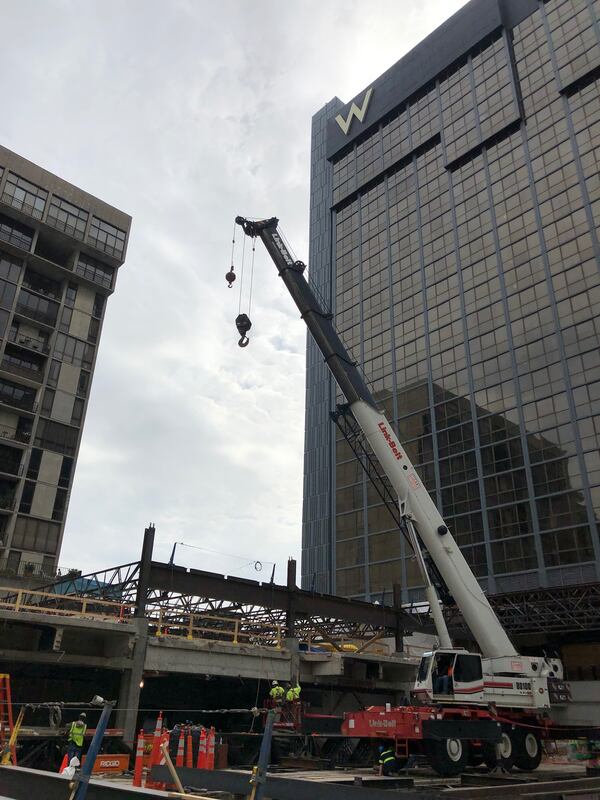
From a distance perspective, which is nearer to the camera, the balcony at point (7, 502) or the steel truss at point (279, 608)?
the steel truss at point (279, 608)

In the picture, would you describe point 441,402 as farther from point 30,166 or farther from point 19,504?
point 30,166

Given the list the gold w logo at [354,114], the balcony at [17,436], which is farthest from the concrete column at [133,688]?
the gold w logo at [354,114]

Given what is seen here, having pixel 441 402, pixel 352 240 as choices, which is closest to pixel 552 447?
pixel 441 402

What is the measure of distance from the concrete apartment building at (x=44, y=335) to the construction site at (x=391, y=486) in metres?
0.26

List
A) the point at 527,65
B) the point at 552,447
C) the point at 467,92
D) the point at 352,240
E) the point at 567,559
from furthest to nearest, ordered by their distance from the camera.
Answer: the point at 352,240, the point at 467,92, the point at 527,65, the point at 552,447, the point at 567,559

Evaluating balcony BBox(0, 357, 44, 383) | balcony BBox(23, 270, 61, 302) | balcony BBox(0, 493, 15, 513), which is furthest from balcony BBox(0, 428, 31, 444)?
balcony BBox(23, 270, 61, 302)

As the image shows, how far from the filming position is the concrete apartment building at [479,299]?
57.8 meters

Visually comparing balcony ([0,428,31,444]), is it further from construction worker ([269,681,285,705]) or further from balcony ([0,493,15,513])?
construction worker ([269,681,285,705])

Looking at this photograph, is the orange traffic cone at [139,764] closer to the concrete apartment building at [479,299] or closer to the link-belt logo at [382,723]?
the link-belt logo at [382,723]

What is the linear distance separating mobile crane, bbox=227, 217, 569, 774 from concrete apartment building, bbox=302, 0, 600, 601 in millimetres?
33870

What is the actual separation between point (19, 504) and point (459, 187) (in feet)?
206

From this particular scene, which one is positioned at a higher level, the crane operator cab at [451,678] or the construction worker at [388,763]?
the crane operator cab at [451,678]

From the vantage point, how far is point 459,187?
254 ft

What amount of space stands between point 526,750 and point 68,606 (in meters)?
28.1
